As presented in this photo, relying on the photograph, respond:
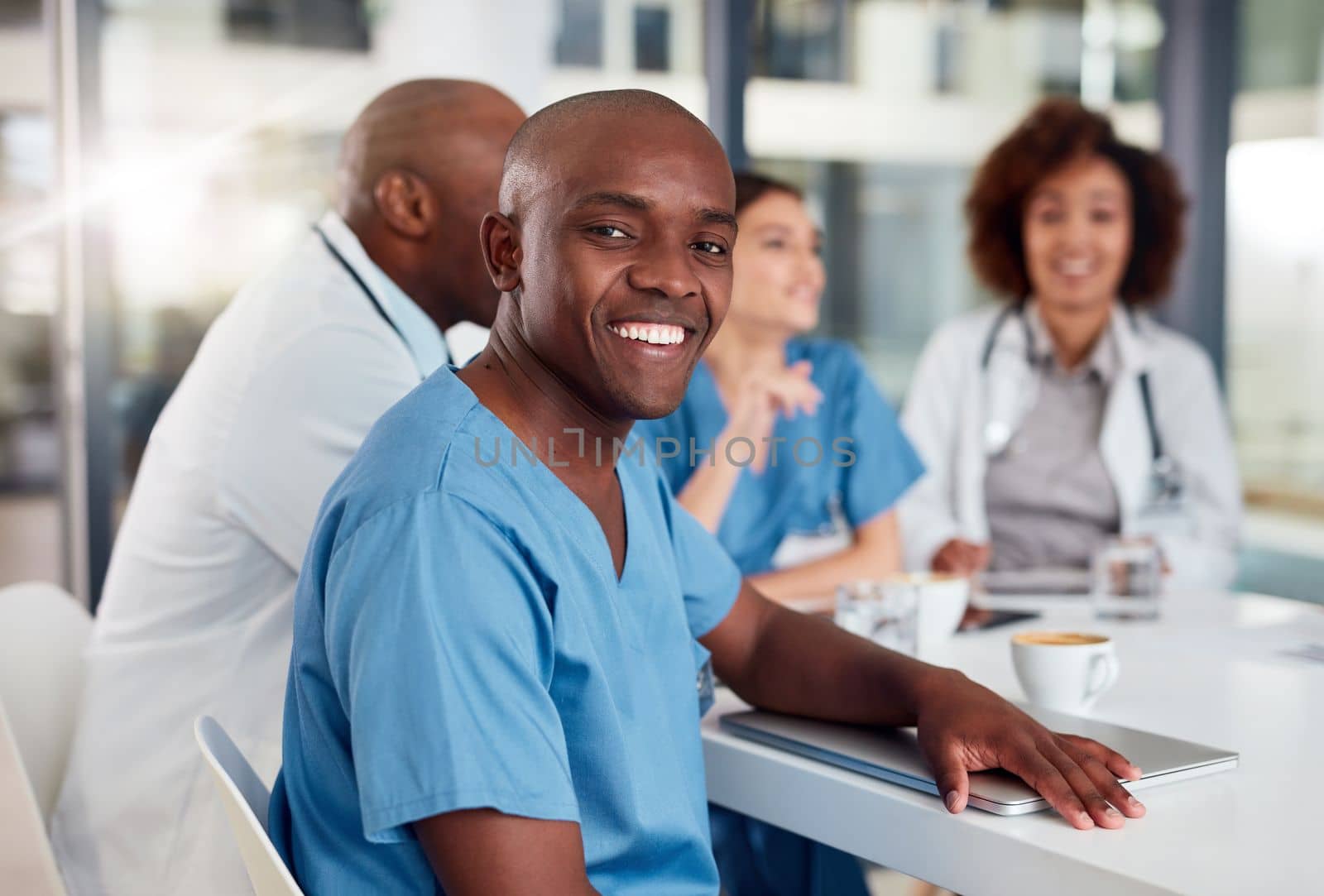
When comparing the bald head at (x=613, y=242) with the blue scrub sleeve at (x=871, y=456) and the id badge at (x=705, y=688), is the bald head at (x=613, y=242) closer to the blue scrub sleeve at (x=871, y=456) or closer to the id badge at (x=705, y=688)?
the id badge at (x=705, y=688)

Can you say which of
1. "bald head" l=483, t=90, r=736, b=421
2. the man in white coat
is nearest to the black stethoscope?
the man in white coat

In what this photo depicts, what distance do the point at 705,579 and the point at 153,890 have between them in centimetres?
66

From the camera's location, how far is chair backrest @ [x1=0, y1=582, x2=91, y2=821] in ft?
4.49

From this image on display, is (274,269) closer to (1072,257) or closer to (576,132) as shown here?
(576,132)

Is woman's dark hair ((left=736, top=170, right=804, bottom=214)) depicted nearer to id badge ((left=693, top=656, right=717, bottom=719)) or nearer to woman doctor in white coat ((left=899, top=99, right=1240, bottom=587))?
woman doctor in white coat ((left=899, top=99, right=1240, bottom=587))

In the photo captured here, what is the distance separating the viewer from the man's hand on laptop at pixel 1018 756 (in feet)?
3.17

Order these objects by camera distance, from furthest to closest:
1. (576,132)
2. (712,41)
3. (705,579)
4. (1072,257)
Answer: (712,41) → (1072,257) → (705,579) → (576,132)

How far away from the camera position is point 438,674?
818 mm

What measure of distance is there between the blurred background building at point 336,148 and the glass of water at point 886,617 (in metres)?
2.26

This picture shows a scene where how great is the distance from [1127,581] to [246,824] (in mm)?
1290

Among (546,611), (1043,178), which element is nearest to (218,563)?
(546,611)

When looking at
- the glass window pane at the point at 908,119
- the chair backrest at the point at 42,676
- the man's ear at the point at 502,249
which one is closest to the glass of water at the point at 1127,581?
the man's ear at the point at 502,249

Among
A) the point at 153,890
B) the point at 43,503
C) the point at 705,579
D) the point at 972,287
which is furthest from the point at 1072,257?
the point at 43,503

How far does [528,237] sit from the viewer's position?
1.02 m
